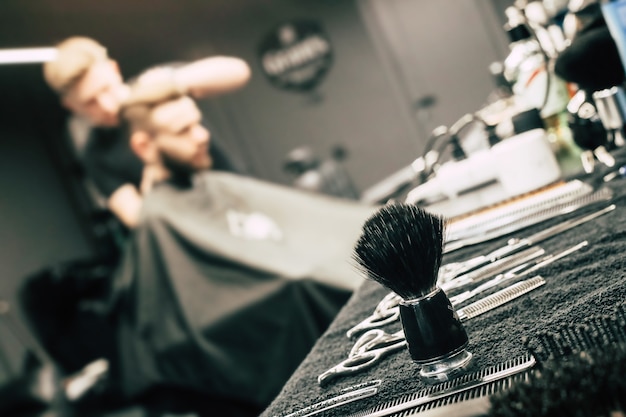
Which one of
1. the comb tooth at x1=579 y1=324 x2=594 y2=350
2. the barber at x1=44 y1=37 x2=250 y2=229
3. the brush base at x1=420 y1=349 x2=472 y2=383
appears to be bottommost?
the brush base at x1=420 y1=349 x2=472 y2=383

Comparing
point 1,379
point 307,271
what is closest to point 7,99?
point 1,379

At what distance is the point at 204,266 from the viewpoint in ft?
6.97

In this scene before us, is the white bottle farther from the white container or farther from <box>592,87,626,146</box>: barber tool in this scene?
<box>592,87,626,146</box>: barber tool

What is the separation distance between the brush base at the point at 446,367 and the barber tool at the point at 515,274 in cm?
21

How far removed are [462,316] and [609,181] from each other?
20.8 inches

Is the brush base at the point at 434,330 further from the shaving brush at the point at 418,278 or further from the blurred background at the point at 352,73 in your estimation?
the blurred background at the point at 352,73

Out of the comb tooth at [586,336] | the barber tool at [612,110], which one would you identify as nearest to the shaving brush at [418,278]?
the comb tooth at [586,336]

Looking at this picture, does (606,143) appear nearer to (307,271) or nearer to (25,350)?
(307,271)

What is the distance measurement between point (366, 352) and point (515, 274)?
23 centimetres

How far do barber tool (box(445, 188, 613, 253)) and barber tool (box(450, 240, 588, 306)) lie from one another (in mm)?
211

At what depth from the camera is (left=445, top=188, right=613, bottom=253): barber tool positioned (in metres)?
0.97

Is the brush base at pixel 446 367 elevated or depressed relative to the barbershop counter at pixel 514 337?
elevated

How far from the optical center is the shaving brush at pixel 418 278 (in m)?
0.55

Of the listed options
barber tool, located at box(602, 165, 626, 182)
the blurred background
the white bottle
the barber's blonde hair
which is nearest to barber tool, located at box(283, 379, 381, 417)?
barber tool, located at box(602, 165, 626, 182)
